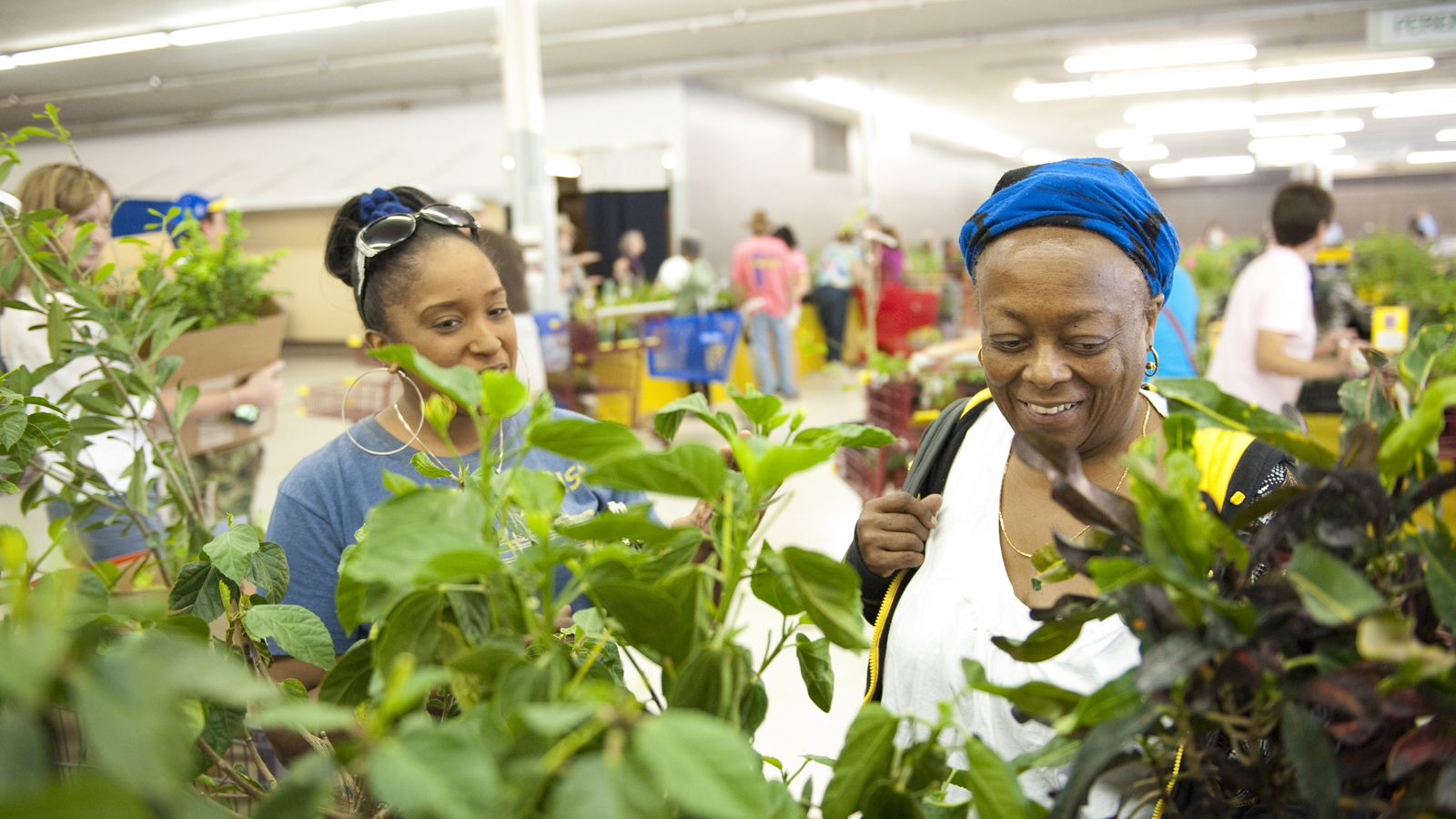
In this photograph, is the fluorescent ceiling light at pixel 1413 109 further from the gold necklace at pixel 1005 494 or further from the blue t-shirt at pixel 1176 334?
the gold necklace at pixel 1005 494

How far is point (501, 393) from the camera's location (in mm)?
557

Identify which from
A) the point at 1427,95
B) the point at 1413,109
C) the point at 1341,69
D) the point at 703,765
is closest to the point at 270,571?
the point at 703,765

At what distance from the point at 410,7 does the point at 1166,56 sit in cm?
794

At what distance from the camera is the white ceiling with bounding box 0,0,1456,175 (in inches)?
373

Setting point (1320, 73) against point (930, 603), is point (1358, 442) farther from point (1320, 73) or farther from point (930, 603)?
point (1320, 73)

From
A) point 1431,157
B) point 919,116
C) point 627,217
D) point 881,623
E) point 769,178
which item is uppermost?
point 919,116

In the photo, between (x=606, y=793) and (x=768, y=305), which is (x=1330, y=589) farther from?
(x=768, y=305)

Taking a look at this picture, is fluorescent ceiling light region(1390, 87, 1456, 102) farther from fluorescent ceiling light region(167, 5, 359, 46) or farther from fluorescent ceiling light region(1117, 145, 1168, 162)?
fluorescent ceiling light region(167, 5, 359, 46)

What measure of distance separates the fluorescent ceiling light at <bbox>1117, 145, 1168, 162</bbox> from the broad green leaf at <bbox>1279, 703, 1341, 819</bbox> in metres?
22.4

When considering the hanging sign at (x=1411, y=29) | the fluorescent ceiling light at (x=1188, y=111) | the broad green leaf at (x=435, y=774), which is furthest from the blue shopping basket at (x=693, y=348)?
the fluorescent ceiling light at (x=1188, y=111)

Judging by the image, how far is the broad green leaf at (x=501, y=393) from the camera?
55cm

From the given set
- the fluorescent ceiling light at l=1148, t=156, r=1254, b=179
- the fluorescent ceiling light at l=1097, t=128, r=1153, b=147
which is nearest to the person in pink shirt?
the fluorescent ceiling light at l=1097, t=128, r=1153, b=147

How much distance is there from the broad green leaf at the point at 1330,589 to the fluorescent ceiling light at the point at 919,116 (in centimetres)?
1106

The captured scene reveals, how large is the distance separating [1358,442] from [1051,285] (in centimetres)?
61
